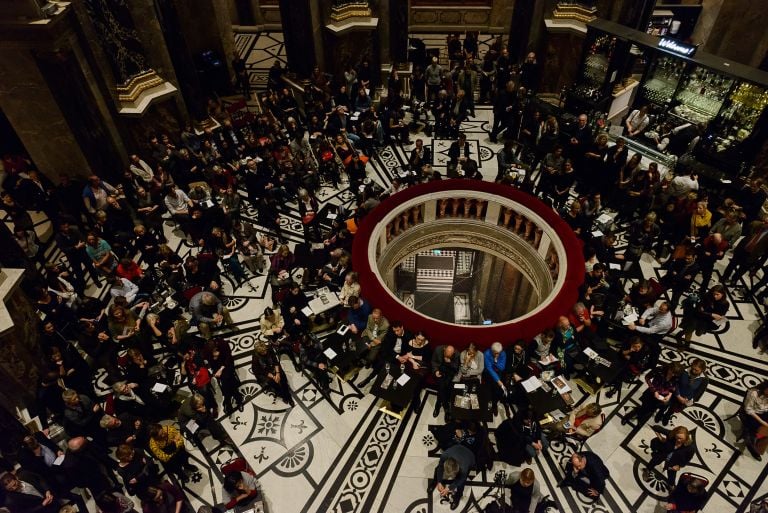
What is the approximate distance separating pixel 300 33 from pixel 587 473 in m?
11.4

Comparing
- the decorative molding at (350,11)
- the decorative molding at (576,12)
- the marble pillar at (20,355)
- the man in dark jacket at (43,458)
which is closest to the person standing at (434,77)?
the decorative molding at (350,11)

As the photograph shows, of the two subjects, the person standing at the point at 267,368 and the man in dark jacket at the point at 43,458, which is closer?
the man in dark jacket at the point at 43,458

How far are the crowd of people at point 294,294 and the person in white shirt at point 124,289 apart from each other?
0.15ft

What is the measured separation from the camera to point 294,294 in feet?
27.7

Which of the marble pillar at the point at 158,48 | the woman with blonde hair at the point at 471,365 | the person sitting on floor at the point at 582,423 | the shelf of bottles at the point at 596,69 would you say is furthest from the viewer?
the shelf of bottles at the point at 596,69

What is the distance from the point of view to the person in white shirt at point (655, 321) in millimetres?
7758

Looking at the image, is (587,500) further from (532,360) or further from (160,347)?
(160,347)

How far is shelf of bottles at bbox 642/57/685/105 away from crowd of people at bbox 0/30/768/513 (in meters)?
0.93

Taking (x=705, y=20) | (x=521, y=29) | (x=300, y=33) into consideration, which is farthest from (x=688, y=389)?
(x=705, y=20)

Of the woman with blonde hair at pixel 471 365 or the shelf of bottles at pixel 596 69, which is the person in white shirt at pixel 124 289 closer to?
the woman with blonde hair at pixel 471 365

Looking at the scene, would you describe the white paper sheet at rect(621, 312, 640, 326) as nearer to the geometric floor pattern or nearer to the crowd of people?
the crowd of people

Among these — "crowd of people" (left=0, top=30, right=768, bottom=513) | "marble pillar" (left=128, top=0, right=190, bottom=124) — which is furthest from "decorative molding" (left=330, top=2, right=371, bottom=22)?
"marble pillar" (left=128, top=0, right=190, bottom=124)

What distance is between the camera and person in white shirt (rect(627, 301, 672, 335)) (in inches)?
305

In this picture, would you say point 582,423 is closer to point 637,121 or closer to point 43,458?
point 43,458
